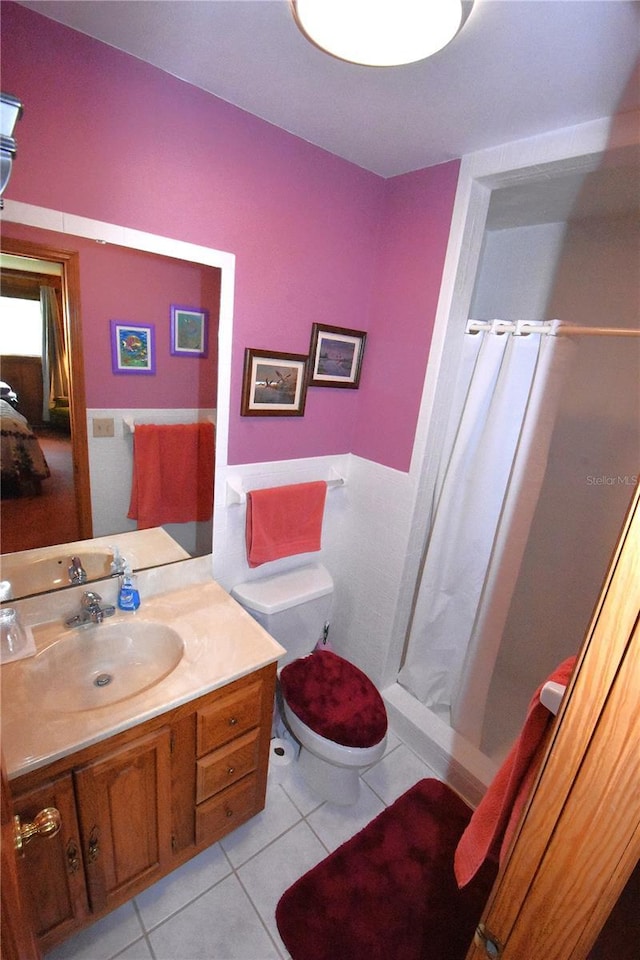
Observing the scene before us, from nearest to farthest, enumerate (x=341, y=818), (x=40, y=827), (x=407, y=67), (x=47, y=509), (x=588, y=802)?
(x=588, y=802) → (x=40, y=827) → (x=407, y=67) → (x=47, y=509) → (x=341, y=818)

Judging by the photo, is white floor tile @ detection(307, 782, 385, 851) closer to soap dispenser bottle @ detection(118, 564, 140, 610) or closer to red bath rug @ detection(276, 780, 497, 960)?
red bath rug @ detection(276, 780, 497, 960)

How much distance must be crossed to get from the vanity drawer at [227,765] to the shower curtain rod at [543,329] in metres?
1.69

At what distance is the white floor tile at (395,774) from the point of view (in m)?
1.77

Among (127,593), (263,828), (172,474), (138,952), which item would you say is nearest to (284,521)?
(172,474)

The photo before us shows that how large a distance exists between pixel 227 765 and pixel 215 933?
1.50 ft

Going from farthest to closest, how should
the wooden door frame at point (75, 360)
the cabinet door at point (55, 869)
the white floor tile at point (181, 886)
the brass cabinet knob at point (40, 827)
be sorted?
1. the white floor tile at point (181, 886)
2. the wooden door frame at point (75, 360)
3. the cabinet door at point (55, 869)
4. the brass cabinet knob at point (40, 827)

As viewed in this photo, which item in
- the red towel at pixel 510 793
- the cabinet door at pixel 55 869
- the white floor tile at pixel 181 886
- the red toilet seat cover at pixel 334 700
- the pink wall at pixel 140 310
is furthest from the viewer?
the red toilet seat cover at pixel 334 700

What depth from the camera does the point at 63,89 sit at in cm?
104

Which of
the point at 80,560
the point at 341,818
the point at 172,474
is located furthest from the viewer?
the point at 341,818

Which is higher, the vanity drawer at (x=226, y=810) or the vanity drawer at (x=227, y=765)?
the vanity drawer at (x=227, y=765)

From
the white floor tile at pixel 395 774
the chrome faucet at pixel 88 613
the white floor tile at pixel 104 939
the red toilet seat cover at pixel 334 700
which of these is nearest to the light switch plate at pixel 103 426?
the chrome faucet at pixel 88 613

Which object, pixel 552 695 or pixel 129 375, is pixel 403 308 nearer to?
pixel 129 375

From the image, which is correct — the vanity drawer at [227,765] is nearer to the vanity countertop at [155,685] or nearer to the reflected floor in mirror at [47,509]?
the vanity countertop at [155,685]

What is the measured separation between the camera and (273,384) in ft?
5.38
